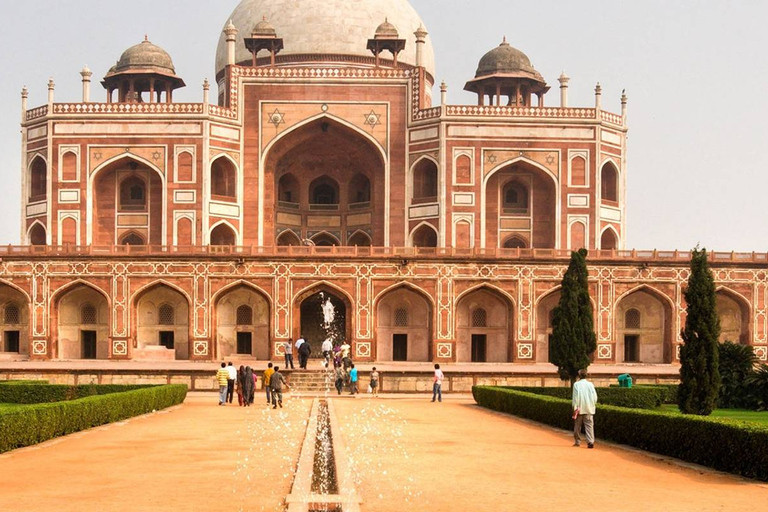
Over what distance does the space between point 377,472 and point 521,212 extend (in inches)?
1106

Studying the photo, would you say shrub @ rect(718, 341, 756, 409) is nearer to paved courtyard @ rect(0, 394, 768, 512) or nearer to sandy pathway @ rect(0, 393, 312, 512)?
paved courtyard @ rect(0, 394, 768, 512)

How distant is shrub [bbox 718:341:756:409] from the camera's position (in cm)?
2052

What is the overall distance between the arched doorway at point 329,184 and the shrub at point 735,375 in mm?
18146

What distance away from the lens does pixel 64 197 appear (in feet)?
119

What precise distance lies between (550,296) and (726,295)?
207 inches

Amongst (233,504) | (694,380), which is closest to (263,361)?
(694,380)

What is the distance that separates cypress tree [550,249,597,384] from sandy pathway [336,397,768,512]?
7530 mm

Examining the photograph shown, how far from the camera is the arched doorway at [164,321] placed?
32.2 metres

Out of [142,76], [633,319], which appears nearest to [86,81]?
[142,76]

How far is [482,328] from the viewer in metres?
32.8

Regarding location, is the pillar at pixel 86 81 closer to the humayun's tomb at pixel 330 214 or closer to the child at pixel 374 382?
the humayun's tomb at pixel 330 214

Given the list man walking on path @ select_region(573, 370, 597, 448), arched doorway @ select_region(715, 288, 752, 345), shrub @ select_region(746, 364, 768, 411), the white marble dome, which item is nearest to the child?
shrub @ select_region(746, 364, 768, 411)

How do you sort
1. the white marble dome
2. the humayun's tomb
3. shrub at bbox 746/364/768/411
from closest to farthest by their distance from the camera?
shrub at bbox 746/364/768/411 → the humayun's tomb → the white marble dome

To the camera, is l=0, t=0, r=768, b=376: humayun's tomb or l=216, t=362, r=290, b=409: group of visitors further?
l=0, t=0, r=768, b=376: humayun's tomb
